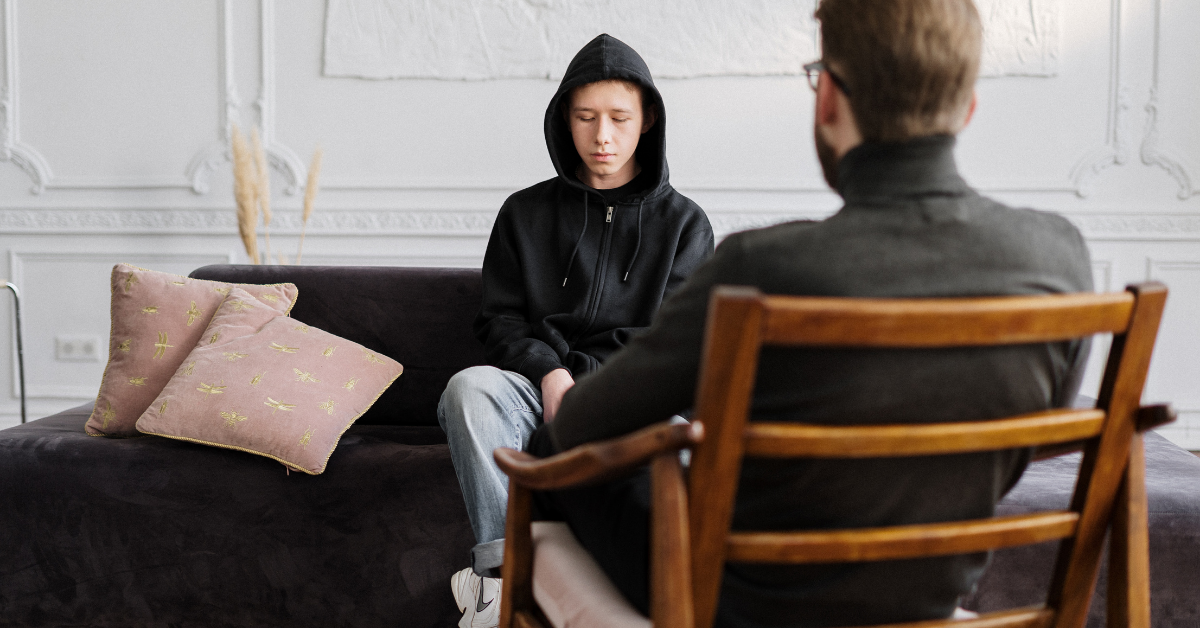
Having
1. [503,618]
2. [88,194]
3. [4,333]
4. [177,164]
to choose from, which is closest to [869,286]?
[503,618]

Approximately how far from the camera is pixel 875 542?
738 millimetres

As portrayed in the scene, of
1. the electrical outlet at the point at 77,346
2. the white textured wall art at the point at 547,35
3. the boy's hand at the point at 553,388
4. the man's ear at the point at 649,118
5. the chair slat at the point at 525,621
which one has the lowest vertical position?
the electrical outlet at the point at 77,346

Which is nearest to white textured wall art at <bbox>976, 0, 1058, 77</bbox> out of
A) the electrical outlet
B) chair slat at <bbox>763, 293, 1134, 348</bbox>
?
chair slat at <bbox>763, 293, 1134, 348</bbox>

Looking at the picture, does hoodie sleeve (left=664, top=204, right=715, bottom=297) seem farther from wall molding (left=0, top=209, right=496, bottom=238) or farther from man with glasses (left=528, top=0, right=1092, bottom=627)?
wall molding (left=0, top=209, right=496, bottom=238)

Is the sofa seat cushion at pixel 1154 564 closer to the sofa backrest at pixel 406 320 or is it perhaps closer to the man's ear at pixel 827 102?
the man's ear at pixel 827 102

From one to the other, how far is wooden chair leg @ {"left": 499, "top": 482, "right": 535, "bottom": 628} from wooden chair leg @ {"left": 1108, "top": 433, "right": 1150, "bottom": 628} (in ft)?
2.05

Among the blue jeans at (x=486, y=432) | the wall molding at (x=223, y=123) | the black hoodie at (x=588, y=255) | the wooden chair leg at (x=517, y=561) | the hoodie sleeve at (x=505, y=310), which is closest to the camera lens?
the wooden chair leg at (x=517, y=561)

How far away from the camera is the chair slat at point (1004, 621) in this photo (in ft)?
2.66

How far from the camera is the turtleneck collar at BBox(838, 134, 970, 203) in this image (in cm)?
77

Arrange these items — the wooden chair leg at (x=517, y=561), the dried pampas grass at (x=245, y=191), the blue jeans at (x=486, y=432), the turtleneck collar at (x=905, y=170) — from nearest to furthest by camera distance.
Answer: the turtleneck collar at (x=905, y=170), the wooden chair leg at (x=517, y=561), the blue jeans at (x=486, y=432), the dried pampas grass at (x=245, y=191)

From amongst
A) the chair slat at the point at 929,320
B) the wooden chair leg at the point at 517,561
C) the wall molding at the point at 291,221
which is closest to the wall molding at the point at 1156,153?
the wall molding at the point at 291,221

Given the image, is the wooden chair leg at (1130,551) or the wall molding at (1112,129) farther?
the wall molding at (1112,129)

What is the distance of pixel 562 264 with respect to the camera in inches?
74.0

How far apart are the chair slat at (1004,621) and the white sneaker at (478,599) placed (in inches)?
30.2
